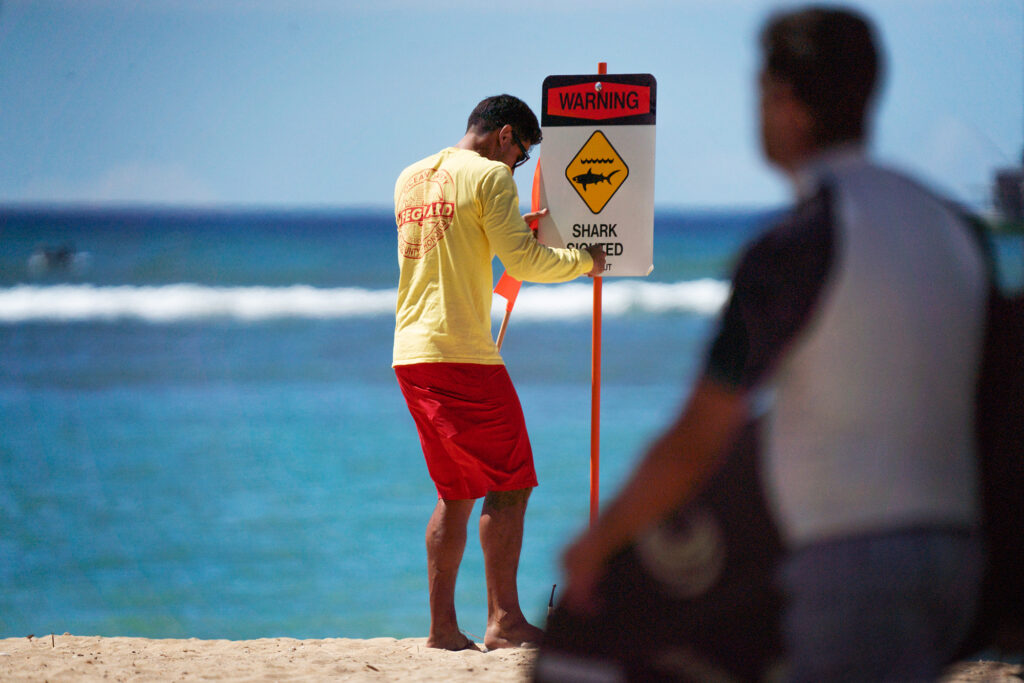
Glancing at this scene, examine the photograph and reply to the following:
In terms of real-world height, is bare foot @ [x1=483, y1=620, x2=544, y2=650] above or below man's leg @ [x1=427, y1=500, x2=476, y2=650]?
below

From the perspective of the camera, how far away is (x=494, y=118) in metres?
3.43

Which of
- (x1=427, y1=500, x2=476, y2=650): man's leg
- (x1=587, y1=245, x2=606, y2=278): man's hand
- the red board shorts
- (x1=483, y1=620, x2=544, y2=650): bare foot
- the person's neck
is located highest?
the person's neck

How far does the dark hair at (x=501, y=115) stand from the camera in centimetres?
343

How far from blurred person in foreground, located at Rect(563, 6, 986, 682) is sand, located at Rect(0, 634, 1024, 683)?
6.70ft

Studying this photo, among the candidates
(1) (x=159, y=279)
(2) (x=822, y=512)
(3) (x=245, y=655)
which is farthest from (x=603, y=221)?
(1) (x=159, y=279)

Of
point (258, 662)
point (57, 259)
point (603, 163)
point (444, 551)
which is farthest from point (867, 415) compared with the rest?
point (57, 259)

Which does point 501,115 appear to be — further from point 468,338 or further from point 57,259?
point 57,259

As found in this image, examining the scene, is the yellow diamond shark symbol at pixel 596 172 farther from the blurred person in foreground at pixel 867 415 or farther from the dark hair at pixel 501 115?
the blurred person in foreground at pixel 867 415

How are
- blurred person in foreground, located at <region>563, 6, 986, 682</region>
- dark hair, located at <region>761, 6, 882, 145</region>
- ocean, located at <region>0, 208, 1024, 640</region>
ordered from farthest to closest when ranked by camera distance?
ocean, located at <region>0, 208, 1024, 640</region>, dark hair, located at <region>761, 6, 882, 145</region>, blurred person in foreground, located at <region>563, 6, 986, 682</region>

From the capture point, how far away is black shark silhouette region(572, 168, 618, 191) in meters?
3.33

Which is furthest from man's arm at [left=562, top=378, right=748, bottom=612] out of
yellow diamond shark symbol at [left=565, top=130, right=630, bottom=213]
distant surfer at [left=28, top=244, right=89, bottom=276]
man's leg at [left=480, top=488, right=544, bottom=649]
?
distant surfer at [left=28, top=244, right=89, bottom=276]

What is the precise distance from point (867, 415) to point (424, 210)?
238 cm

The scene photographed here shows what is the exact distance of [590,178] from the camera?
3340 millimetres

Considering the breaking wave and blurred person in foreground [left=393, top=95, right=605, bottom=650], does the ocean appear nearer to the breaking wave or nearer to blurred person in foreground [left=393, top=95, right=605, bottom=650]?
the breaking wave
